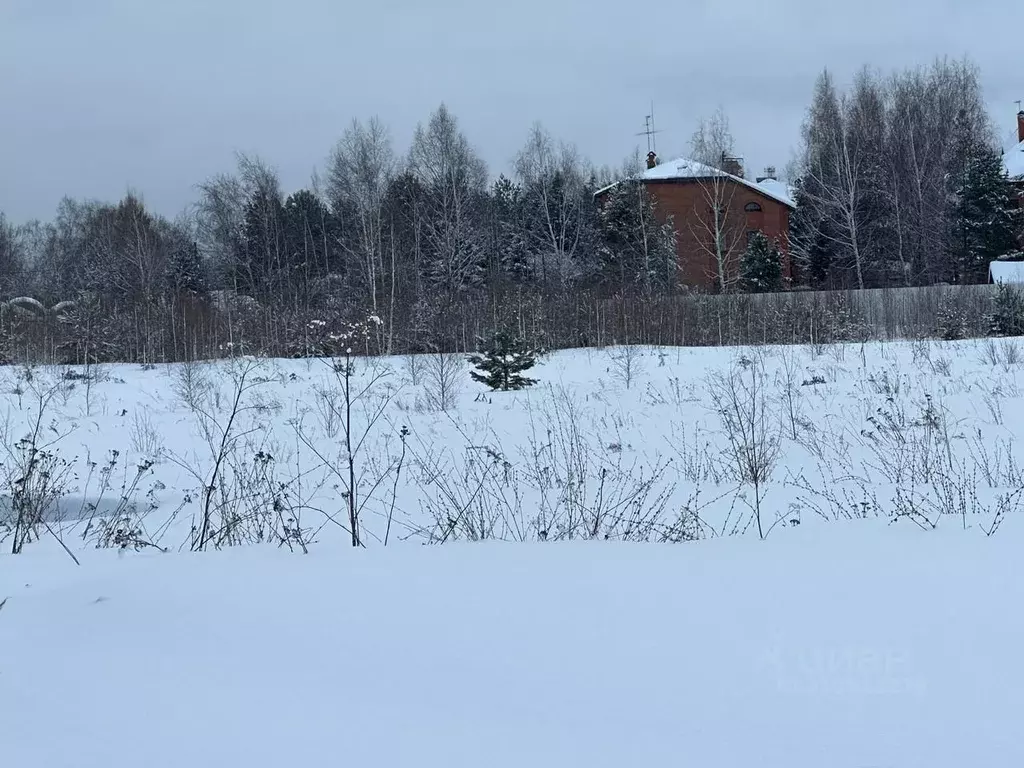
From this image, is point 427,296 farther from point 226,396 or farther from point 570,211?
point 570,211

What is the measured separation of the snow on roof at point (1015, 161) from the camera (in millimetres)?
33938

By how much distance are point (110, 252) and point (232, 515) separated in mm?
37730

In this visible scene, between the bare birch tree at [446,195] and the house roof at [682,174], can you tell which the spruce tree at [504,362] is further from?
the house roof at [682,174]

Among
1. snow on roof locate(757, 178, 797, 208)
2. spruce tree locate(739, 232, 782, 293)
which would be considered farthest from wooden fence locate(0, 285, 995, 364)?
snow on roof locate(757, 178, 797, 208)

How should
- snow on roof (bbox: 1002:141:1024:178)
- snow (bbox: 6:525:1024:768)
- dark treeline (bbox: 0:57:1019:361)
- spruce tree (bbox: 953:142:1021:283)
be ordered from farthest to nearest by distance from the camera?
snow on roof (bbox: 1002:141:1024:178) → spruce tree (bbox: 953:142:1021:283) → dark treeline (bbox: 0:57:1019:361) → snow (bbox: 6:525:1024:768)

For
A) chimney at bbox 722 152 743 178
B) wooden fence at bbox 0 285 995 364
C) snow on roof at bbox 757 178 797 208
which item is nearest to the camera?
wooden fence at bbox 0 285 995 364

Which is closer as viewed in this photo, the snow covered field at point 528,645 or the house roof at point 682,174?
the snow covered field at point 528,645

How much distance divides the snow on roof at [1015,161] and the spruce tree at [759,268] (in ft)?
34.0

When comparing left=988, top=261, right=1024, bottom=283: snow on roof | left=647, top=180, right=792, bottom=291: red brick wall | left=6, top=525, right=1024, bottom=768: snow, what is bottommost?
left=6, top=525, right=1024, bottom=768: snow

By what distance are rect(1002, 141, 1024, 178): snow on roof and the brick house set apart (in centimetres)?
849

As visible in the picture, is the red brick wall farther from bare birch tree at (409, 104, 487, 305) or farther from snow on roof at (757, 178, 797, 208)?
bare birch tree at (409, 104, 487, 305)

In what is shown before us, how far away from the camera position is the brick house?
33531 mm

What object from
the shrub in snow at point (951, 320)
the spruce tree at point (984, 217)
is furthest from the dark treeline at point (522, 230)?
the shrub in snow at point (951, 320)

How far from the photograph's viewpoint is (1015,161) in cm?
3531
